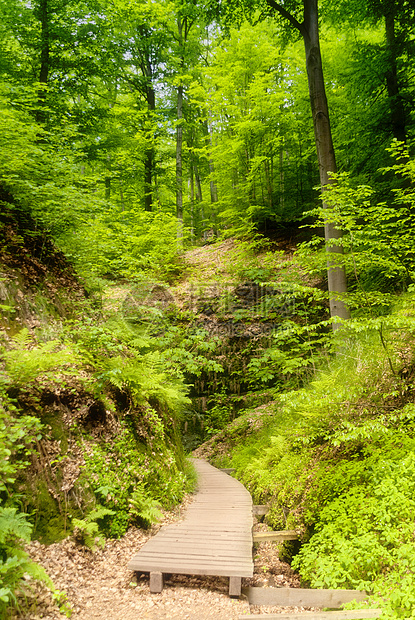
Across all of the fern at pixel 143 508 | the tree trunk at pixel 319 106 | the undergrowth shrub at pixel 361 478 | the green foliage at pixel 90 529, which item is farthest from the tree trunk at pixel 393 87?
the green foliage at pixel 90 529

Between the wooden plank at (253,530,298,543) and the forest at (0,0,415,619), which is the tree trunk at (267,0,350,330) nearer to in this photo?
the forest at (0,0,415,619)

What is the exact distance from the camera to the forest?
144 inches

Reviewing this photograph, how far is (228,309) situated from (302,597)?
9.32 m

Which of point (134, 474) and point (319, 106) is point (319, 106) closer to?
point (319, 106)

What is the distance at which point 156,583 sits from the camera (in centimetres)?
356

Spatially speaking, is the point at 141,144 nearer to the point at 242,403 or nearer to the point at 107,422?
the point at 242,403

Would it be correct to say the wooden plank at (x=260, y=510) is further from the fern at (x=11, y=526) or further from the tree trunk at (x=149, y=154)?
the tree trunk at (x=149, y=154)

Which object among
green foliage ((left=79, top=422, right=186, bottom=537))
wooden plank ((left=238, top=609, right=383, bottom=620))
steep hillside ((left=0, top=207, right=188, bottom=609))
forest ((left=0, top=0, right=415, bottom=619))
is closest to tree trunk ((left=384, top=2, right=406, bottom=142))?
forest ((left=0, top=0, right=415, bottom=619))

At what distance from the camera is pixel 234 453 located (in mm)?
9930

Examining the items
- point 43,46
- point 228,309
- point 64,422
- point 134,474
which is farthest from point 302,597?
point 43,46

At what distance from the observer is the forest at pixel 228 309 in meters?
3.66

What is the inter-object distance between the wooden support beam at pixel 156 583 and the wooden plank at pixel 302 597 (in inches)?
38.0

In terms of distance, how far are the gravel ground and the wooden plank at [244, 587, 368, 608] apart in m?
0.10

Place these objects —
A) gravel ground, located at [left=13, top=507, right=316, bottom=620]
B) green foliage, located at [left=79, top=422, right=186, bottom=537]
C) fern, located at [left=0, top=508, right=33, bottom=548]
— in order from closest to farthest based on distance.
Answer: fern, located at [left=0, top=508, right=33, bottom=548] < gravel ground, located at [left=13, top=507, right=316, bottom=620] < green foliage, located at [left=79, top=422, right=186, bottom=537]
